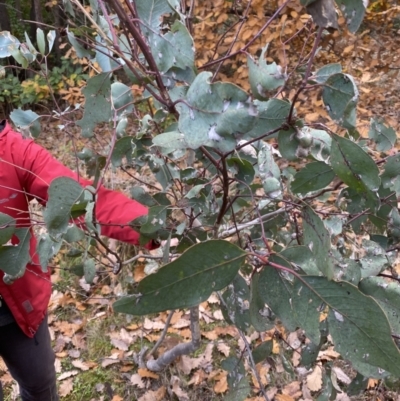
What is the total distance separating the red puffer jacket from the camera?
111 centimetres

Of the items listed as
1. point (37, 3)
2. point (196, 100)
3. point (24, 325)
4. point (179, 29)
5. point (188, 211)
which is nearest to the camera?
point (196, 100)

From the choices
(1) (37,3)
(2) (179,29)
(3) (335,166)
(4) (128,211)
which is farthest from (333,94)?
(1) (37,3)

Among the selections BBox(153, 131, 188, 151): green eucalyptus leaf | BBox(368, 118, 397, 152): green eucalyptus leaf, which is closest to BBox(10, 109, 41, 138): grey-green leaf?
BBox(153, 131, 188, 151): green eucalyptus leaf

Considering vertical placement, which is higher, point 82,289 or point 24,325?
point 24,325

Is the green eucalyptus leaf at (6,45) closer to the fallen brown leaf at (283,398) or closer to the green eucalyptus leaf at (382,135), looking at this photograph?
the green eucalyptus leaf at (382,135)

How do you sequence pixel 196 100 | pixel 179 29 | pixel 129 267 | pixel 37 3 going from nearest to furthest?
pixel 196 100 → pixel 179 29 → pixel 129 267 → pixel 37 3

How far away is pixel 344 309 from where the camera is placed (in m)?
0.54

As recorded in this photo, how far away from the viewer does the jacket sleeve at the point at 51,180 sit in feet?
3.60

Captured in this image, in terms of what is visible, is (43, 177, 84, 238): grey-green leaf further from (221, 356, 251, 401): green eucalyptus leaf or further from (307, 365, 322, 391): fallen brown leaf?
(307, 365, 322, 391): fallen brown leaf

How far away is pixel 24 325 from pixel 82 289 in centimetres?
150

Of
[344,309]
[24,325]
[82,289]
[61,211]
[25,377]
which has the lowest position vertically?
[82,289]

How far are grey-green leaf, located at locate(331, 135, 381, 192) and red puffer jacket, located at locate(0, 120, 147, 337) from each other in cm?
61

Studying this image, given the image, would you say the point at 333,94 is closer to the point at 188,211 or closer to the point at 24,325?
the point at 188,211

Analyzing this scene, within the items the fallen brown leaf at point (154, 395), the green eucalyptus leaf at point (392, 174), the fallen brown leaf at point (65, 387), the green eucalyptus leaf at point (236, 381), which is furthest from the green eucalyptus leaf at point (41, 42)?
the fallen brown leaf at point (65, 387)
